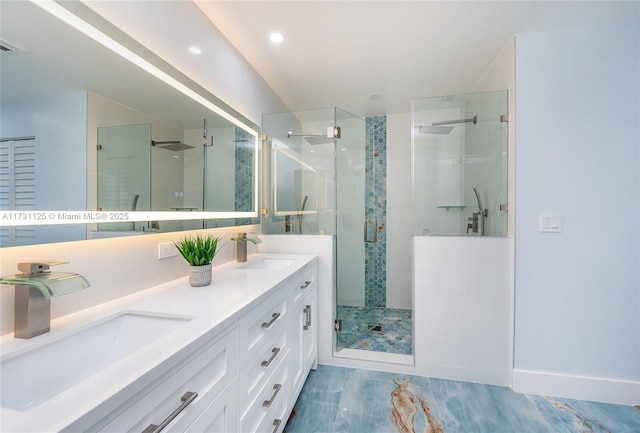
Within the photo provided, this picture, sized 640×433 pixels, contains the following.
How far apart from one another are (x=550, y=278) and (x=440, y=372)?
1.07 meters

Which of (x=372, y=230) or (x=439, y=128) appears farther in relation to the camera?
(x=372, y=230)

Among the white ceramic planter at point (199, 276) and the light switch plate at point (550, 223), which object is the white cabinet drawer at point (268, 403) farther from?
the light switch plate at point (550, 223)

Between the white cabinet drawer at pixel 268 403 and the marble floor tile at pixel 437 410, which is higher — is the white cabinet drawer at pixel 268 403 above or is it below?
above

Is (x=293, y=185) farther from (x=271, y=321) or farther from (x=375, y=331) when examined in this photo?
(x=375, y=331)

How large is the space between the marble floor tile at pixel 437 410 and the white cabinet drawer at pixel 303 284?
0.72 metres

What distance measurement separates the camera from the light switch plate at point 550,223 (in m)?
1.91

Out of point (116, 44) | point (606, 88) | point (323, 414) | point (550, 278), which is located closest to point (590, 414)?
point (550, 278)

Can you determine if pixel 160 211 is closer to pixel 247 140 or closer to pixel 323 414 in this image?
pixel 247 140

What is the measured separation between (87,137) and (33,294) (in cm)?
55

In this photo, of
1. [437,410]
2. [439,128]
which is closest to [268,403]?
[437,410]

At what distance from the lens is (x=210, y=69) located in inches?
69.0

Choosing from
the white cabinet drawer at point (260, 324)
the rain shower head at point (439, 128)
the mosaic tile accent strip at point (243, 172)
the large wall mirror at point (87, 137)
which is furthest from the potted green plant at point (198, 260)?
the rain shower head at point (439, 128)

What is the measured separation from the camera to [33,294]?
0.79 metres

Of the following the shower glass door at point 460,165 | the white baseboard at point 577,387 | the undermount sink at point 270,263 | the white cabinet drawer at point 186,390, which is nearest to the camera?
the white cabinet drawer at point 186,390
